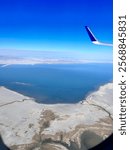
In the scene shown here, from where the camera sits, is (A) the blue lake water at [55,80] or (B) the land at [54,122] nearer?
(B) the land at [54,122]

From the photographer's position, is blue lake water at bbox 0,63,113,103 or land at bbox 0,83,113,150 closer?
land at bbox 0,83,113,150

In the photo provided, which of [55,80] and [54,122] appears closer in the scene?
[54,122]

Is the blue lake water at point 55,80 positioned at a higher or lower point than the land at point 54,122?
higher

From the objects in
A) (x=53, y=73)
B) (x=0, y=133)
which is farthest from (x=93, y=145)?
(x=53, y=73)

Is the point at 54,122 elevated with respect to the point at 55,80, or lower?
lower

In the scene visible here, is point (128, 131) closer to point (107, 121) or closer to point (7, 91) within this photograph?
point (107, 121)
